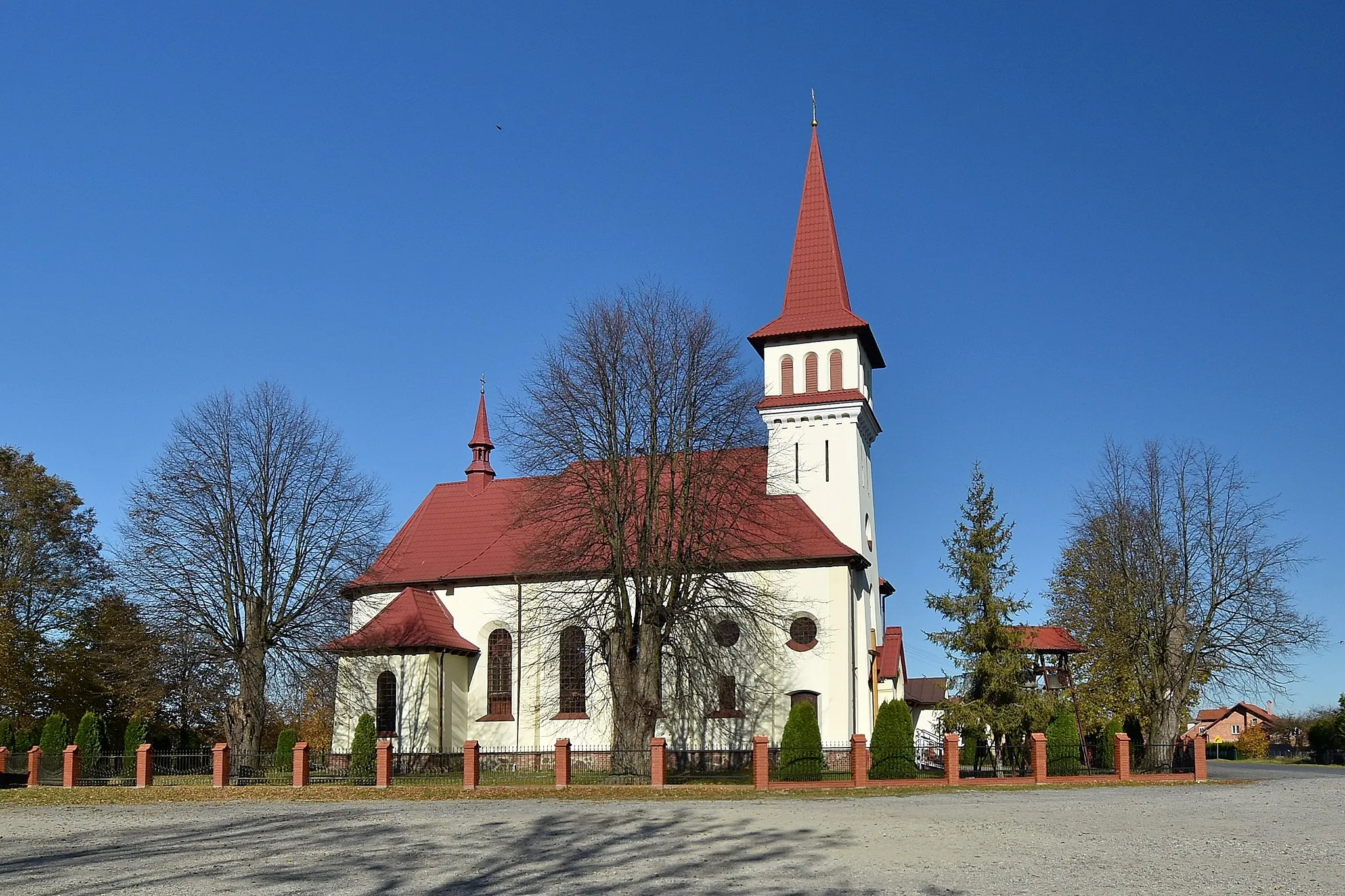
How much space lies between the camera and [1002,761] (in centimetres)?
3212

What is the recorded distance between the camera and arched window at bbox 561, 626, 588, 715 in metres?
33.6

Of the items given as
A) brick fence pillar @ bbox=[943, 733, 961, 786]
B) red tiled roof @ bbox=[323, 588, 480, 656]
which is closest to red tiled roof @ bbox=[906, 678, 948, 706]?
red tiled roof @ bbox=[323, 588, 480, 656]

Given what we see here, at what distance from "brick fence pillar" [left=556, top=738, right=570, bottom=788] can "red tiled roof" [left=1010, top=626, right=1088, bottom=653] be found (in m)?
13.5

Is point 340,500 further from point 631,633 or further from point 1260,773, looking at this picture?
point 1260,773

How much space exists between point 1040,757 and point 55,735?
29725mm

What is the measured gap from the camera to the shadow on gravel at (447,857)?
11.5 m

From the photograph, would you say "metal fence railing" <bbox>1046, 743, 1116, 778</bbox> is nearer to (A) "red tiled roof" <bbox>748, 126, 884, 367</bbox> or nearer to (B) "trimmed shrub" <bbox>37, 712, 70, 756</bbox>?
(A) "red tiled roof" <bbox>748, 126, 884, 367</bbox>

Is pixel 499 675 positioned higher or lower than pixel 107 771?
higher

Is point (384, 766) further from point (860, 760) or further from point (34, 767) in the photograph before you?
point (860, 760)

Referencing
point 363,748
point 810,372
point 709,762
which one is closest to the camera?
point 363,748

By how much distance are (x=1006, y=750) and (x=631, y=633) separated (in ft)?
39.4

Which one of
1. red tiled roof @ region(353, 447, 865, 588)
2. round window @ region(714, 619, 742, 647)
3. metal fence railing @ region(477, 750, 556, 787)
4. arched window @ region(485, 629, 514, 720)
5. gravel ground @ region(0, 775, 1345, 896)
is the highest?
red tiled roof @ region(353, 447, 865, 588)

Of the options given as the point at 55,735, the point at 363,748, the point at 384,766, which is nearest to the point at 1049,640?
the point at 363,748

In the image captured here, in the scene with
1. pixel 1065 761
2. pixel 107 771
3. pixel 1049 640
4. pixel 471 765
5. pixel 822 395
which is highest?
pixel 822 395
